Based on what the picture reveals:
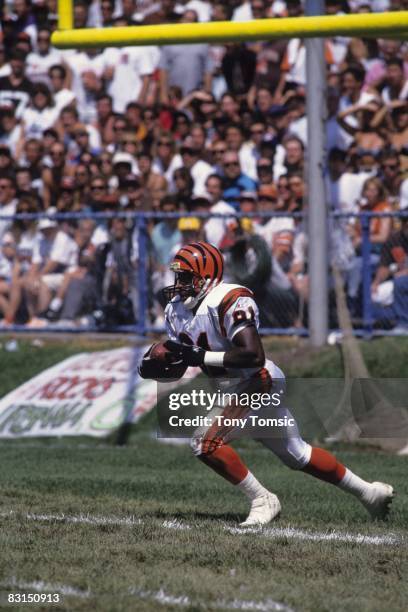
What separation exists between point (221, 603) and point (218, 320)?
2.04 metres

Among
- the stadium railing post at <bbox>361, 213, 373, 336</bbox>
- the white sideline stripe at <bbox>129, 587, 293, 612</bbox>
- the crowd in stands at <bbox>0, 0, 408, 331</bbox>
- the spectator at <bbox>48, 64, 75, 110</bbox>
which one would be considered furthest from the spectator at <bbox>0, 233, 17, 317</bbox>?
the white sideline stripe at <bbox>129, 587, 293, 612</bbox>

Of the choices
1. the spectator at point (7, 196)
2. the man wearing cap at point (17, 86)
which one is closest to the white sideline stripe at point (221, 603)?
the spectator at point (7, 196)

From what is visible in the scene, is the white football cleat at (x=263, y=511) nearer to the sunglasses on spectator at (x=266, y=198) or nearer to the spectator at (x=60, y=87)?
the sunglasses on spectator at (x=266, y=198)

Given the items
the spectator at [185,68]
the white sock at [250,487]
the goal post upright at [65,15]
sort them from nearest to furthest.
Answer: the white sock at [250,487] → the goal post upright at [65,15] → the spectator at [185,68]

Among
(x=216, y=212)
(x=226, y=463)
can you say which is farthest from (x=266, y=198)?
(x=226, y=463)

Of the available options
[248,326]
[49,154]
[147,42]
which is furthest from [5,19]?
[248,326]

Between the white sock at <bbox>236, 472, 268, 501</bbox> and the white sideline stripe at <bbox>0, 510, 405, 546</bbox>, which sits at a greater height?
the white sock at <bbox>236, 472, 268, 501</bbox>

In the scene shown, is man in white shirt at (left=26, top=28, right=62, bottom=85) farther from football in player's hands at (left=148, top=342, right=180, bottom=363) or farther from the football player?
football in player's hands at (left=148, top=342, right=180, bottom=363)

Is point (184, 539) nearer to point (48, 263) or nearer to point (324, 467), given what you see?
point (324, 467)

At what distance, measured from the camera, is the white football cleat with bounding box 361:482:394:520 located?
20.7 feet

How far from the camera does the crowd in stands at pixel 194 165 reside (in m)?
10.8

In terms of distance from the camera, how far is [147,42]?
7496mm

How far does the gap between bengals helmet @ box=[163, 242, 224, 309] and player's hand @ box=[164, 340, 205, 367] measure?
0.31 m

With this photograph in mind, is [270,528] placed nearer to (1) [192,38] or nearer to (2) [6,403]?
(1) [192,38]
